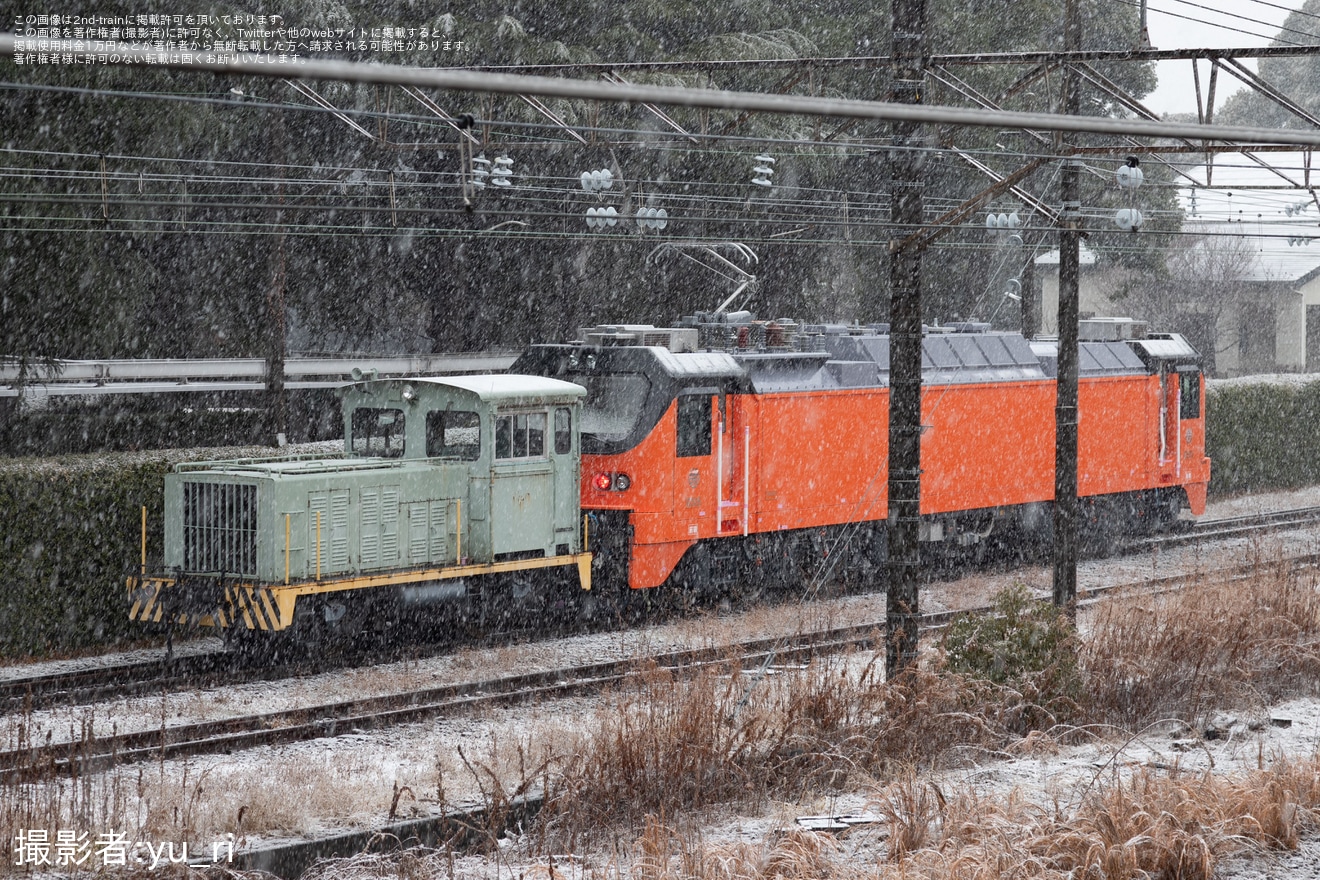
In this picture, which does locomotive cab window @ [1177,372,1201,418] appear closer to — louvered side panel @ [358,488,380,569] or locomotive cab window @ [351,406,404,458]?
locomotive cab window @ [351,406,404,458]

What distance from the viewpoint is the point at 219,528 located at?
14008mm

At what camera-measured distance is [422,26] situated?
1153 inches

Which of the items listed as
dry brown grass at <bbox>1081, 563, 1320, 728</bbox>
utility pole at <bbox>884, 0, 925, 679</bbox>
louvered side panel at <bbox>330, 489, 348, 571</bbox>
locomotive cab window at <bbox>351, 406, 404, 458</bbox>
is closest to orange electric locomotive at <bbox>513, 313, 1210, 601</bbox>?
locomotive cab window at <bbox>351, 406, 404, 458</bbox>

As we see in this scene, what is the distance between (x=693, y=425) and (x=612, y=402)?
3.27 feet

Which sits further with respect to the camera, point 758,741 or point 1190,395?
point 1190,395

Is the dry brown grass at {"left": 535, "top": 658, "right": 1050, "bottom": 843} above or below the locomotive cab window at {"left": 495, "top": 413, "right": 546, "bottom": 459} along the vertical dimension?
below

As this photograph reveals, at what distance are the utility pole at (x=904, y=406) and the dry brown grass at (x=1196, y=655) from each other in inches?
63.7

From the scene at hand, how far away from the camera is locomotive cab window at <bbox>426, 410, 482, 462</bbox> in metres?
15.5

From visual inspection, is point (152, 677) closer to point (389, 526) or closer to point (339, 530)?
point (339, 530)

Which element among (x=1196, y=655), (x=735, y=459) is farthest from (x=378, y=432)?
(x=1196, y=655)

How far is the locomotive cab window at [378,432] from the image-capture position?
15.7 m

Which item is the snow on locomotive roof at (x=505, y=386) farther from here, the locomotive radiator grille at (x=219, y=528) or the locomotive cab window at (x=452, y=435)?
the locomotive radiator grille at (x=219, y=528)

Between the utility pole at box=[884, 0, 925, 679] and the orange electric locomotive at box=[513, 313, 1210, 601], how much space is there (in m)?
5.05

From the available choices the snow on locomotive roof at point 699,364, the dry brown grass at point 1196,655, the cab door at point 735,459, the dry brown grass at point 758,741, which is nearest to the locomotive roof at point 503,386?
the snow on locomotive roof at point 699,364
